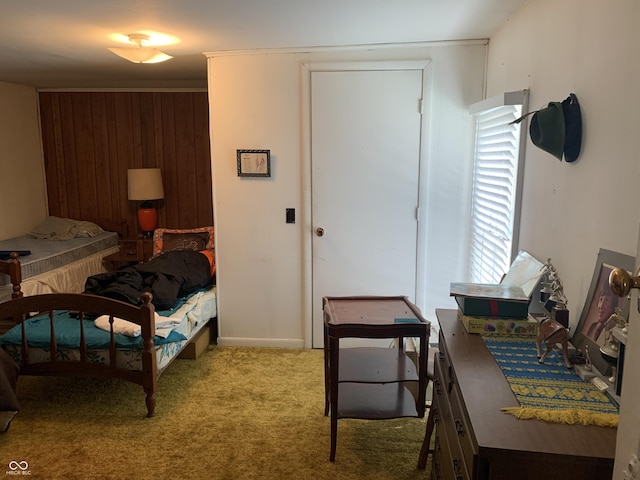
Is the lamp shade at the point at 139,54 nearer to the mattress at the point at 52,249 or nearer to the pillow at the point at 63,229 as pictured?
the mattress at the point at 52,249

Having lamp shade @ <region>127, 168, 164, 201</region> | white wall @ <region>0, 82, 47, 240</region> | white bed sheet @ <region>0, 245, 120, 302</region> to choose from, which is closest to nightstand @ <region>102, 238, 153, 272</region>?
white bed sheet @ <region>0, 245, 120, 302</region>

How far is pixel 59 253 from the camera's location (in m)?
4.34

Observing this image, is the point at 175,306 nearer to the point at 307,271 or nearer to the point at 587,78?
the point at 307,271

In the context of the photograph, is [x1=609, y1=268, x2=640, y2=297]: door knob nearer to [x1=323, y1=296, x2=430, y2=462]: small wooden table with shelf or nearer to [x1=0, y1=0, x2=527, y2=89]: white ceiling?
[x1=323, y1=296, x2=430, y2=462]: small wooden table with shelf

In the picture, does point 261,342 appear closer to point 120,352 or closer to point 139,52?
point 120,352

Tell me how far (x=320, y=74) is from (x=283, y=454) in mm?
2404

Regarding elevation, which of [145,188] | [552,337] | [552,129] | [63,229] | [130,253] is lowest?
[130,253]

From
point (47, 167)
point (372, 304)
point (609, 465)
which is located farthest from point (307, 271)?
point (47, 167)

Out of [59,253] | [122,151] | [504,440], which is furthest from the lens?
[122,151]

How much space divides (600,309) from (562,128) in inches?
26.0

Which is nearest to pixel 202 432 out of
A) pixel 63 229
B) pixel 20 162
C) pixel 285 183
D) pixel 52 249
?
pixel 285 183

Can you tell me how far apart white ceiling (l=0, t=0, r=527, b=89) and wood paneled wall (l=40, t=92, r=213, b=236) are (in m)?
1.25

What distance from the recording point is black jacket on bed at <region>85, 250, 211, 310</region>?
3.10 meters

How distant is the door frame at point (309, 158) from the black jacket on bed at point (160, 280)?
827mm
